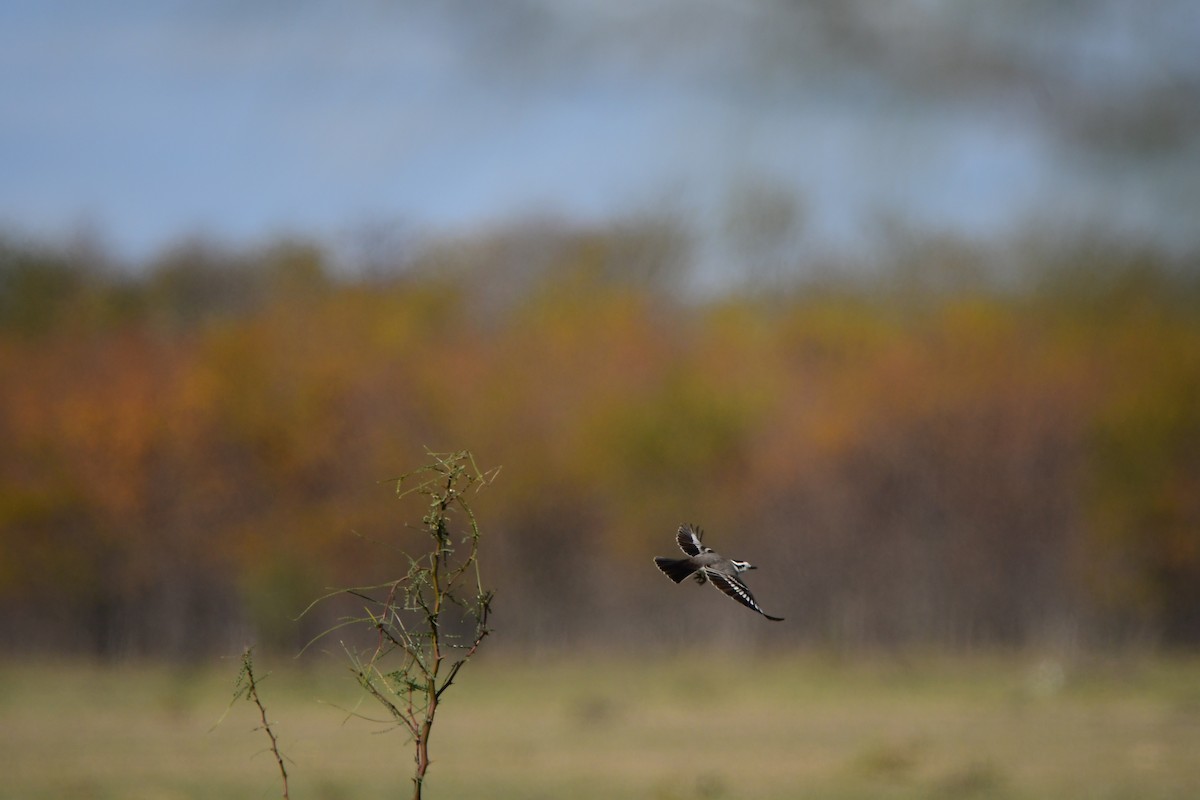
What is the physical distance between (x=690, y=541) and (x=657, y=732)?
59.9 ft

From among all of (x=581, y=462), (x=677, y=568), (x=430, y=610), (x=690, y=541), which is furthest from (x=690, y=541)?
(x=581, y=462)

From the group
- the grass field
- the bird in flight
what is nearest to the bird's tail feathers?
the bird in flight

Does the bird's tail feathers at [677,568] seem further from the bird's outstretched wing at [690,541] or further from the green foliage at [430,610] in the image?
the green foliage at [430,610]

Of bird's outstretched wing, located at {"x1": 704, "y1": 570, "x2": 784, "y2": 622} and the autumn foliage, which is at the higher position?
the autumn foliage

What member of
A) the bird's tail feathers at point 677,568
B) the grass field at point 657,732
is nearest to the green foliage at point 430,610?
the bird's tail feathers at point 677,568

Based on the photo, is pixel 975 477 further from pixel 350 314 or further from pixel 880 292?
pixel 880 292

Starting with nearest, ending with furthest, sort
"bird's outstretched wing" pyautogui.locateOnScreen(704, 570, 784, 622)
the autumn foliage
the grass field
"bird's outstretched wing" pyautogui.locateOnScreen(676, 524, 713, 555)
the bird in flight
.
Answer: "bird's outstretched wing" pyautogui.locateOnScreen(704, 570, 784, 622)
the bird in flight
"bird's outstretched wing" pyautogui.locateOnScreen(676, 524, 713, 555)
the grass field
the autumn foliage

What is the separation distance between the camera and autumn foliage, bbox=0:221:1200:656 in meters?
36.9

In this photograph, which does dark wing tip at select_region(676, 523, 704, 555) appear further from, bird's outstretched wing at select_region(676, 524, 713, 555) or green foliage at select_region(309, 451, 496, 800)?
green foliage at select_region(309, 451, 496, 800)

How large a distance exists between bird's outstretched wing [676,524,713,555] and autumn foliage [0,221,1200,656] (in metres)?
30.4

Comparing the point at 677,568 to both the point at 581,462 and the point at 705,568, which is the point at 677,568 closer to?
the point at 705,568

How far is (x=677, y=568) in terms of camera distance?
3316 mm

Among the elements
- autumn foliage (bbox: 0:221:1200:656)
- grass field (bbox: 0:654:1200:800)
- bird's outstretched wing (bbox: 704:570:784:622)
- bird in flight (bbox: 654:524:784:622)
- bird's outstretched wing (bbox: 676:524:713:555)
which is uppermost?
autumn foliage (bbox: 0:221:1200:656)

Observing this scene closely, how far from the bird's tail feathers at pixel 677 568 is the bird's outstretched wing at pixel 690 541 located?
0.17ft
